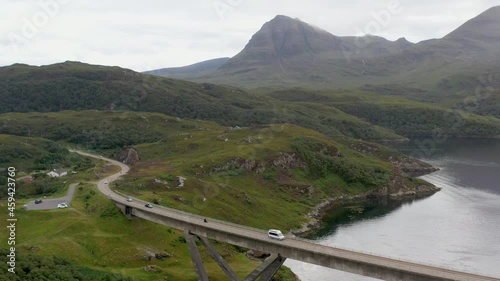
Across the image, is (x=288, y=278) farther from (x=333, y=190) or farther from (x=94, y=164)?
(x=94, y=164)

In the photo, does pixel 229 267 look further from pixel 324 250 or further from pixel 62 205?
pixel 62 205

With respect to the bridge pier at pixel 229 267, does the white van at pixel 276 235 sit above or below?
above

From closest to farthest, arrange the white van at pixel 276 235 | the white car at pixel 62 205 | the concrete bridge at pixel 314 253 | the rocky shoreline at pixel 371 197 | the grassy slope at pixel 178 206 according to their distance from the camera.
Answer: the concrete bridge at pixel 314 253, the white van at pixel 276 235, the grassy slope at pixel 178 206, the white car at pixel 62 205, the rocky shoreline at pixel 371 197

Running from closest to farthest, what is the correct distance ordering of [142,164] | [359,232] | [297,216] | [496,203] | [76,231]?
[76,231]
[359,232]
[297,216]
[496,203]
[142,164]

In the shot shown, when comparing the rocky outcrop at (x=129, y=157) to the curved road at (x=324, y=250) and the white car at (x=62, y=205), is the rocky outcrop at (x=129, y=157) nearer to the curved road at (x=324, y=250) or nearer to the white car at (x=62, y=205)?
the white car at (x=62, y=205)

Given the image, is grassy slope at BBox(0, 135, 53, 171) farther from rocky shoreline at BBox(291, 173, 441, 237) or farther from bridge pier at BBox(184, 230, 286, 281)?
bridge pier at BBox(184, 230, 286, 281)

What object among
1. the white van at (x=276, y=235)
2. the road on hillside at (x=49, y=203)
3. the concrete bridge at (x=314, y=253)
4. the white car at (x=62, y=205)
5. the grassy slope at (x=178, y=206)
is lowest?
the grassy slope at (x=178, y=206)

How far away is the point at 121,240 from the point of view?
86500 millimetres

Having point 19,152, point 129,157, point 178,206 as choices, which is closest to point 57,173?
point 129,157

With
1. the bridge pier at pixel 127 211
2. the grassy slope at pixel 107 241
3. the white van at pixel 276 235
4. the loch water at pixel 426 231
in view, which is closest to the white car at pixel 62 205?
the grassy slope at pixel 107 241

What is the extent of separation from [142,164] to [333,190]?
7684 cm

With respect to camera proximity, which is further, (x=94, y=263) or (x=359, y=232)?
(x=359, y=232)

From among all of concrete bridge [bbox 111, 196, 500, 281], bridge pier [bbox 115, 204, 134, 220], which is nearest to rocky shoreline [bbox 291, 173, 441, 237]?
bridge pier [bbox 115, 204, 134, 220]

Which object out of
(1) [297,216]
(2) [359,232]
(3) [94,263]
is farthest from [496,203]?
(3) [94,263]
